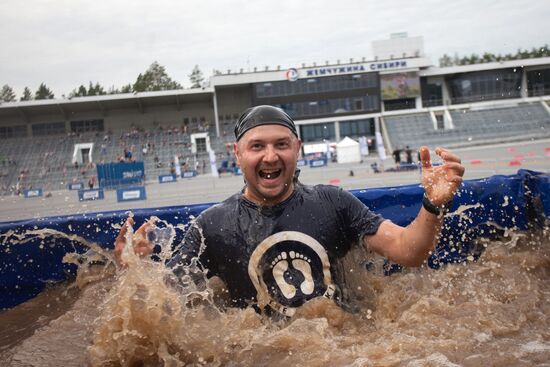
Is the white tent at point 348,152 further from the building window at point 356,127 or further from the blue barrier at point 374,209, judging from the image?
the blue barrier at point 374,209

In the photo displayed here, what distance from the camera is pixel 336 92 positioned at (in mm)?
51875

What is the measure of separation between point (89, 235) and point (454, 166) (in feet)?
11.8

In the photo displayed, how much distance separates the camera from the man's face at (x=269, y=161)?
2.85m

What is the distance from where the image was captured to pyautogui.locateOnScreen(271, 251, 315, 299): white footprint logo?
2.88 metres

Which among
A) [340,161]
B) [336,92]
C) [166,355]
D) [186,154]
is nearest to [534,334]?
[166,355]

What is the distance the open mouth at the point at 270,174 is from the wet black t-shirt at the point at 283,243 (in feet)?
0.57

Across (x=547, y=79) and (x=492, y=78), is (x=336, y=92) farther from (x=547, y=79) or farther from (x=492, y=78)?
(x=547, y=79)

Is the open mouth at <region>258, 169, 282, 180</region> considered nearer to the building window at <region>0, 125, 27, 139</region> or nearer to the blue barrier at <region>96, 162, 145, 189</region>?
the blue barrier at <region>96, 162, 145, 189</region>

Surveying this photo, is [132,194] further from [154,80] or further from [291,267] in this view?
[154,80]

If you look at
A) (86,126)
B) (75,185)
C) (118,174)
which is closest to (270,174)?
(118,174)

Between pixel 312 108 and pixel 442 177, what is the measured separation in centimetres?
4978

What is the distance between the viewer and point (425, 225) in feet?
8.03

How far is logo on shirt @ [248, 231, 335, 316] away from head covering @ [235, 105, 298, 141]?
636 mm

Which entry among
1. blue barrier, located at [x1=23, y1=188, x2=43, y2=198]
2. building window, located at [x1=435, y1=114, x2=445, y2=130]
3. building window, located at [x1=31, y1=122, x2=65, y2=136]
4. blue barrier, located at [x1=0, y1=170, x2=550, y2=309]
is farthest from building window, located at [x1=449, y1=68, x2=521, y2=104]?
blue barrier, located at [x1=0, y1=170, x2=550, y2=309]
